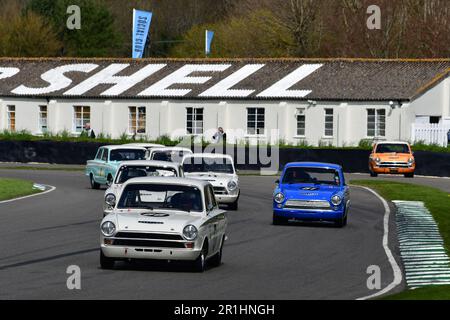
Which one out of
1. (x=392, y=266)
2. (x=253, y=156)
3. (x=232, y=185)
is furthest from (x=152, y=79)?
(x=392, y=266)

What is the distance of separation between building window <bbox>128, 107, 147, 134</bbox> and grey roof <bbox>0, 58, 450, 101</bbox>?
3.77 ft

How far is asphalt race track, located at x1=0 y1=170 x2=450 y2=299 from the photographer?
54.7ft

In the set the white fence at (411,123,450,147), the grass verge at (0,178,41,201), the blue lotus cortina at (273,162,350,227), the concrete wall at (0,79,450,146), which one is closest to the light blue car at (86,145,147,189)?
the grass verge at (0,178,41,201)

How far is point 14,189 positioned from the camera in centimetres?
4131

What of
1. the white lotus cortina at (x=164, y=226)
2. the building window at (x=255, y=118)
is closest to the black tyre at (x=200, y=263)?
the white lotus cortina at (x=164, y=226)

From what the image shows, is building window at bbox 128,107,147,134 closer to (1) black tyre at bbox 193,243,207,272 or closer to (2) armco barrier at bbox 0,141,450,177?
(2) armco barrier at bbox 0,141,450,177

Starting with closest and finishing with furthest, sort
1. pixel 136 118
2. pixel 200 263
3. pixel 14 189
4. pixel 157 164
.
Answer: pixel 200 263
pixel 157 164
pixel 14 189
pixel 136 118

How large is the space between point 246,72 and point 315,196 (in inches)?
1834

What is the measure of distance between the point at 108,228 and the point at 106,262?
0.54 meters

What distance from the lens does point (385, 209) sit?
1433 inches

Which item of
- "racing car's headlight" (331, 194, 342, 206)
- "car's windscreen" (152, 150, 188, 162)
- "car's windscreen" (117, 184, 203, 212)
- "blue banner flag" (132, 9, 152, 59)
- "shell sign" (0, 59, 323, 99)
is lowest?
"racing car's headlight" (331, 194, 342, 206)

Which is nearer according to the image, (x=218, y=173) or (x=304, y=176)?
(x=304, y=176)

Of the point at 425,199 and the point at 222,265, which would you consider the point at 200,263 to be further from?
the point at 425,199

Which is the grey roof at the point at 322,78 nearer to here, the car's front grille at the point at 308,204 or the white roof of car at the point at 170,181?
the car's front grille at the point at 308,204
